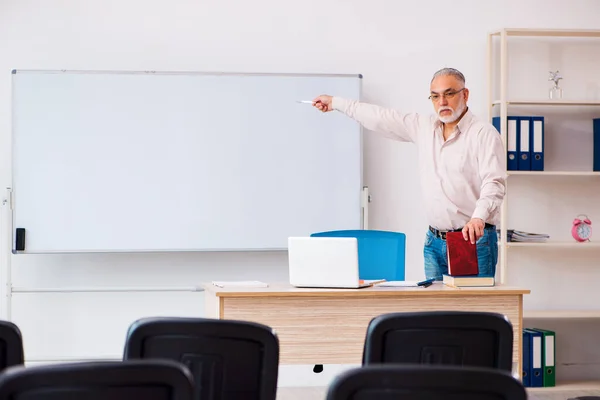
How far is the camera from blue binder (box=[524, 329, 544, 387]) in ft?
18.9

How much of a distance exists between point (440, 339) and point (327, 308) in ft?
4.07

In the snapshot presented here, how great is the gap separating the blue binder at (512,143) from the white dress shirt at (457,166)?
1.36m

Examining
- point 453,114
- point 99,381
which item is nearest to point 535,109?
point 453,114

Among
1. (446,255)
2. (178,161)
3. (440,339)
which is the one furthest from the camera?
(178,161)

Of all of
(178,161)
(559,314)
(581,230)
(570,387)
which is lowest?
(570,387)

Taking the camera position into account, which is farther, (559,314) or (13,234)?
(559,314)

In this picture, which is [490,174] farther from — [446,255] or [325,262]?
[325,262]

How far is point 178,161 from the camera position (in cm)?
562

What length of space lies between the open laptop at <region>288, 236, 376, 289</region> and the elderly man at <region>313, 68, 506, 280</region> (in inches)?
31.9

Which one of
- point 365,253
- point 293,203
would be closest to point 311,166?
point 293,203

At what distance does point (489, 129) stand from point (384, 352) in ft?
7.19

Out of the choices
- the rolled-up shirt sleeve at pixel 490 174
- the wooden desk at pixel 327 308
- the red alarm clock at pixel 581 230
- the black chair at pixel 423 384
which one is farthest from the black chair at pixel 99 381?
the red alarm clock at pixel 581 230

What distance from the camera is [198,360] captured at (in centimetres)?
Answer: 228

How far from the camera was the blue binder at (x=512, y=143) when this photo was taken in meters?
5.82
